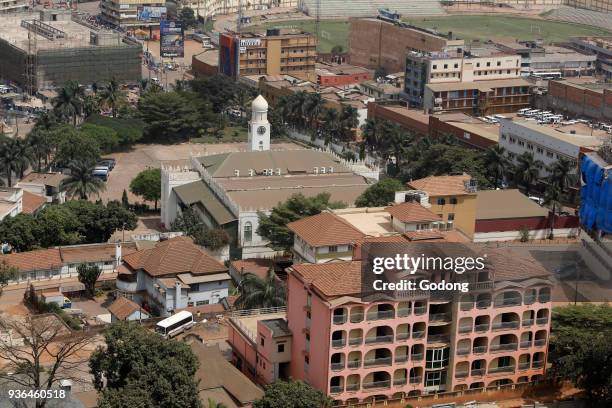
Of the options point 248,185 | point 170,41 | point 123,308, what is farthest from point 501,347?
point 170,41

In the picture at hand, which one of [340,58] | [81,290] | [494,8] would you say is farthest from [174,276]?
[494,8]

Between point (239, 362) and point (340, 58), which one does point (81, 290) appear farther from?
point (340, 58)

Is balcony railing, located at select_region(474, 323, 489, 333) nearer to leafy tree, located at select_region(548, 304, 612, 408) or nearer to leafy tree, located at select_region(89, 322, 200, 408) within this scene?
leafy tree, located at select_region(548, 304, 612, 408)

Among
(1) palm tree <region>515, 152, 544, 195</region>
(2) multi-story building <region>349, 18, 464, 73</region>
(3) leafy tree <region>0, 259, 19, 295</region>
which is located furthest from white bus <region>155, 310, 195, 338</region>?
(2) multi-story building <region>349, 18, 464, 73</region>

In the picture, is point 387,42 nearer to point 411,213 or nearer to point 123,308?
point 411,213

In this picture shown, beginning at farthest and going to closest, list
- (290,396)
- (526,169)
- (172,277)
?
1. (526,169)
2. (172,277)
3. (290,396)
